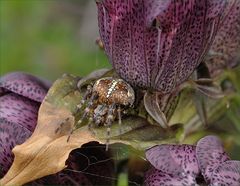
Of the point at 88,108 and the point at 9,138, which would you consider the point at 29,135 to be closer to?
the point at 9,138

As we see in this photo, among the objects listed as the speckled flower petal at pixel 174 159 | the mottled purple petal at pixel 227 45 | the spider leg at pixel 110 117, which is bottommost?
the speckled flower petal at pixel 174 159

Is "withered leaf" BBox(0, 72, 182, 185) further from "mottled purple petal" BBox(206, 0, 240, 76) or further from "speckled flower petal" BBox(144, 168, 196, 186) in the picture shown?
"mottled purple petal" BBox(206, 0, 240, 76)

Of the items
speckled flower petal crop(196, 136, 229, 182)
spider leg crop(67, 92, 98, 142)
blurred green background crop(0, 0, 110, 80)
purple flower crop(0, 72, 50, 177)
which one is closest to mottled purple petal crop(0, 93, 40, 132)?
purple flower crop(0, 72, 50, 177)

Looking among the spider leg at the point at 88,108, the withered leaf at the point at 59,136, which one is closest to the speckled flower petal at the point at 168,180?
the withered leaf at the point at 59,136

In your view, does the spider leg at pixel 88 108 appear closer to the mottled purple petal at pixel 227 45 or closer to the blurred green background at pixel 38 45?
the mottled purple petal at pixel 227 45

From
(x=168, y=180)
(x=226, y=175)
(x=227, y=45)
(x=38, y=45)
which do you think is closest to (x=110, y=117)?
(x=168, y=180)

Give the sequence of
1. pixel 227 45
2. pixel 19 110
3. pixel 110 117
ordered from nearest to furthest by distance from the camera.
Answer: pixel 110 117
pixel 19 110
pixel 227 45
